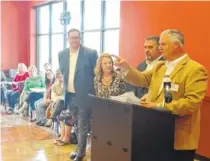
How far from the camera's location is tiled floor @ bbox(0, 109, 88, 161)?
401 centimetres

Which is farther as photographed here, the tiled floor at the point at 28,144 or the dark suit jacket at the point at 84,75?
the tiled floor at the point at 28,144

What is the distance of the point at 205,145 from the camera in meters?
3.86

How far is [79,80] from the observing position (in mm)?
3668

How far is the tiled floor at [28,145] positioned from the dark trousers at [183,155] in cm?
202

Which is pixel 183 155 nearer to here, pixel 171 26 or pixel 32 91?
pixel 171 26

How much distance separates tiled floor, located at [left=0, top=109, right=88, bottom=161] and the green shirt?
93 cm

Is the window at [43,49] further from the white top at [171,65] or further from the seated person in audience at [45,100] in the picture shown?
the white top at [171,65]

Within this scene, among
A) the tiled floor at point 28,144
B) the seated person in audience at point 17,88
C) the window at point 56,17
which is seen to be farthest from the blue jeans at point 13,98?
the window at point 56,17

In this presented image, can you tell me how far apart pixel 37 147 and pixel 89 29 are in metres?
3.17

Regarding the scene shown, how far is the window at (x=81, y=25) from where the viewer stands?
20.4ft

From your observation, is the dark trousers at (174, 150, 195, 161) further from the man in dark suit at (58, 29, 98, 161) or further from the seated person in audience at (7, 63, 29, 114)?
the seated person in audience at (7, 63, 29, 114)

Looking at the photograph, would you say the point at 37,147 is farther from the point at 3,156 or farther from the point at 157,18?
the point at 157,18

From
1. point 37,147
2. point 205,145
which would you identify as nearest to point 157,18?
point 205,145

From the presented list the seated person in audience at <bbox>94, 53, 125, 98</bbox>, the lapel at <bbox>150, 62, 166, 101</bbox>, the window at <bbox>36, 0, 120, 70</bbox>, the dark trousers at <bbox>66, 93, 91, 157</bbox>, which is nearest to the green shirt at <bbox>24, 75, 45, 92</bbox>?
the window at <bbox>36, 0, 120, 70</bbox>
